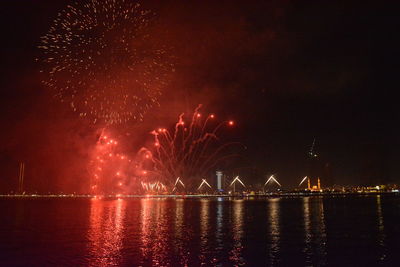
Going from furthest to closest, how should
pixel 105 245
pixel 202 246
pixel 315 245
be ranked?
pixel 105 245, pixel 315 245, pixel 202 246

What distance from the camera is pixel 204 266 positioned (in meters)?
18.2

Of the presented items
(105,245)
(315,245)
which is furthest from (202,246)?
(315,245)

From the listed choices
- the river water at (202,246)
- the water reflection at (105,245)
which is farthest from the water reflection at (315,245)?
the water reflection at (105,245)

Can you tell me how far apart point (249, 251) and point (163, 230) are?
12238 millimetres

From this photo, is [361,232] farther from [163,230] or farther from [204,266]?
[204,266]

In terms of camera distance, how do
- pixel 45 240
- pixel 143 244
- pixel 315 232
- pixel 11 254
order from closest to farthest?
1. pixel 11 254
2. pixel 143 244
3. pixel 45 240
4. pixel 315 232

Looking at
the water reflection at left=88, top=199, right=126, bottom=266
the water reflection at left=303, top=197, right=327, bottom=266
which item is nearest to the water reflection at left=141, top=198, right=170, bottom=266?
the water reflection at left=88, top=199, right=126, bottom=266

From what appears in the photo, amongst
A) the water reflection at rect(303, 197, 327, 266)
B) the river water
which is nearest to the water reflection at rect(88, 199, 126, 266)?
the river water

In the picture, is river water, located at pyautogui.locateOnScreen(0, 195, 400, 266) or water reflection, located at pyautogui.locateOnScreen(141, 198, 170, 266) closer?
Result: river water, located at pyautogui.locateOnScreen(0, 195, 400, 266)

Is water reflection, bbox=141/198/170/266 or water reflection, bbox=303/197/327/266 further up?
water reflection, bbox=141/198/170/266

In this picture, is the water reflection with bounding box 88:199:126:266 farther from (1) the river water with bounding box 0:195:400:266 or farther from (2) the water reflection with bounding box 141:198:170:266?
(2) the water reflection with bounding box 141:198:170:266

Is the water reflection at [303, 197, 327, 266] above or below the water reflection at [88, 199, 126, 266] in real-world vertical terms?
below

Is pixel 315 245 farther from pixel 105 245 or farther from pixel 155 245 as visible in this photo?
pixel 105 245

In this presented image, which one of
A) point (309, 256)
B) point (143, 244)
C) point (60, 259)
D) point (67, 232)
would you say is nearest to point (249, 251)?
point (309, 256)
